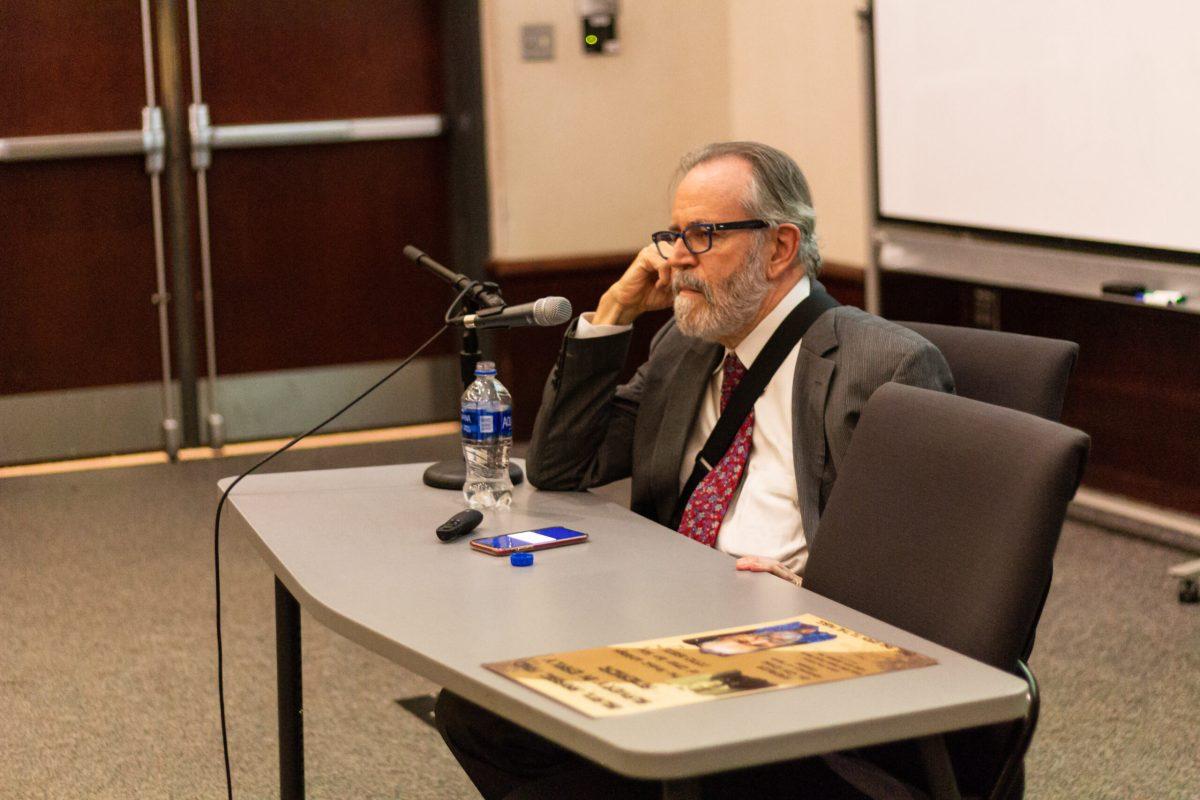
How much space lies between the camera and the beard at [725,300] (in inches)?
98.3

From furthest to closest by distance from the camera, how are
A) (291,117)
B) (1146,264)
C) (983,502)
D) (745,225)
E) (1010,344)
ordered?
(291,117), (1146,264), (745,225), (1010,344), (983,502)

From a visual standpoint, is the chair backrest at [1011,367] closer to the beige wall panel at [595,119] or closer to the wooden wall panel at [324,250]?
the beige wall panel at [595,119]

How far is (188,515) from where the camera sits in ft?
16.6

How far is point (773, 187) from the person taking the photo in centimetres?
253

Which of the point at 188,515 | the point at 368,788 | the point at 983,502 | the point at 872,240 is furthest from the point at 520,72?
the point at 983,502

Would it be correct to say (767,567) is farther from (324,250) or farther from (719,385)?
(324,250)

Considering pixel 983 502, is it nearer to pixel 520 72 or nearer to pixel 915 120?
pixel 915 120

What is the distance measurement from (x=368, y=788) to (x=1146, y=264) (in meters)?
2.49

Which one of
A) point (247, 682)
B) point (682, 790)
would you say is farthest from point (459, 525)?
point (247, 682)

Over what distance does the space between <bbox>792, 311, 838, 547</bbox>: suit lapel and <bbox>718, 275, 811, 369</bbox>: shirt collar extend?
0.10m

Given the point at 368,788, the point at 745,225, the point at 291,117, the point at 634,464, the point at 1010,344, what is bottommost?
the point at 368,788

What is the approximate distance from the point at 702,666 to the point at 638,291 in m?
1.10

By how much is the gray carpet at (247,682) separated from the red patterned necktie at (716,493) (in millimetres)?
841

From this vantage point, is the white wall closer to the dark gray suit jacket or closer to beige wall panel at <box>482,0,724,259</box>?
beige wall panel at <box>482,0,724,259</box>
